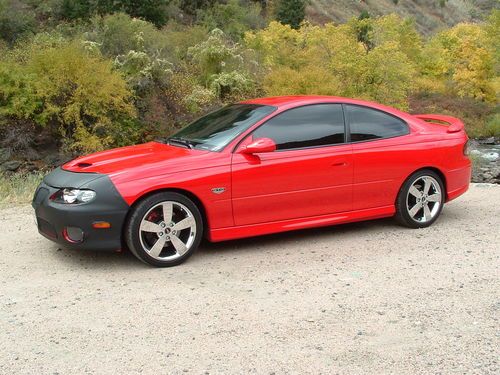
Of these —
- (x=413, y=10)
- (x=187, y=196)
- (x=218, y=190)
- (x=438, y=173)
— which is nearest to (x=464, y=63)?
(x=438, y=173)

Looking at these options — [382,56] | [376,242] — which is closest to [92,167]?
[376,242]

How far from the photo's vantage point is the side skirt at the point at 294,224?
19.9 ft

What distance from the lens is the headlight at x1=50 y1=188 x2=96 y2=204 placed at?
558cm

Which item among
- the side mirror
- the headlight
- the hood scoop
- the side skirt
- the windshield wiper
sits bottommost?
the side skirt

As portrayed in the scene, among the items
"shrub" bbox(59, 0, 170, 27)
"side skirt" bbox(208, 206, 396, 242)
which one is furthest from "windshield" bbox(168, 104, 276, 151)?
"shrub" bbox(59, 0, 170, 27)

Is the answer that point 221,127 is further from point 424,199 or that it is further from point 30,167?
point 30,167

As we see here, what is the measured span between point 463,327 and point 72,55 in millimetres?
12291

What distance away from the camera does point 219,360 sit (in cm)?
398

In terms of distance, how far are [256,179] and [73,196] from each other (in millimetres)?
1699

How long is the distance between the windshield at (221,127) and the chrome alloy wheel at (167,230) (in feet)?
2.56

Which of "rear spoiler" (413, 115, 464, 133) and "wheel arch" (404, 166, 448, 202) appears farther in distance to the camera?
"rear spoiler" (413, 115, 464, 133)

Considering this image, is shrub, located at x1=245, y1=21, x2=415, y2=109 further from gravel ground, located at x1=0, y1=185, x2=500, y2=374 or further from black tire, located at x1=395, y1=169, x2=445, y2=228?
gravel ground, located at x1=0, y1=185, x2=500, y2=374

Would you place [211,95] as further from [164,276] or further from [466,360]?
[466,360]

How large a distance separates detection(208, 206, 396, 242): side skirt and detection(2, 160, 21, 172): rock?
9.52m
